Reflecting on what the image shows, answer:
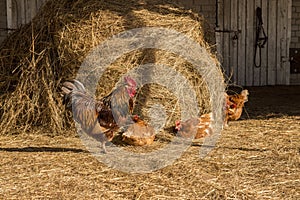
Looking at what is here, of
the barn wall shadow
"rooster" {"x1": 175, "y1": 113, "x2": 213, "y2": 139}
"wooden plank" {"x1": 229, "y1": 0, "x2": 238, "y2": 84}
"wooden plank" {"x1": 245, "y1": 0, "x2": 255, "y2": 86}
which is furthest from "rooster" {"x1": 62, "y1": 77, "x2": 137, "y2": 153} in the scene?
"wooden plank" {"x1": 245, "y1": 0, "x2": 255, "y2": 86}

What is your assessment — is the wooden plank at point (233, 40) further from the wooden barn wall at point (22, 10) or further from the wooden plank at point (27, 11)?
the wooden plank at point (27, 11)

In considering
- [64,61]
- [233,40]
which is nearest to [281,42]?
[233,40]

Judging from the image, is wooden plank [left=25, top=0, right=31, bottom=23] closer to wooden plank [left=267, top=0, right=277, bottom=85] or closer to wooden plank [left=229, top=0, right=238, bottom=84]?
wooden plank [left=229, top=0, right=238, bottom=84]

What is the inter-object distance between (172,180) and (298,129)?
323cm

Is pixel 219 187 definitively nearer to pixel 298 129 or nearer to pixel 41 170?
pixel 41 170

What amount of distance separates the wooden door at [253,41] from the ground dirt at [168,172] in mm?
5339

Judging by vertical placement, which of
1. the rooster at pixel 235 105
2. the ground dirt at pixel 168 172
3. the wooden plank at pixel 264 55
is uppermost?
the wooden plank at pixel 264 55

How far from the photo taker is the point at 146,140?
626 centimetres

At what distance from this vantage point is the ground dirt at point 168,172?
447cm

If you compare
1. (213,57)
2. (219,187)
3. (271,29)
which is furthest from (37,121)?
(271,29)

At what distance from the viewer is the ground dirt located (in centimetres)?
447

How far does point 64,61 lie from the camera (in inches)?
285

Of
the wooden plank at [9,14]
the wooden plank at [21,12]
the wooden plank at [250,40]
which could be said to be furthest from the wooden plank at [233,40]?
the wooden plank at [9,14]

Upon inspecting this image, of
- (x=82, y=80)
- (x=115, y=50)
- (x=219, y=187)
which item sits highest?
(x=115, y=50)
